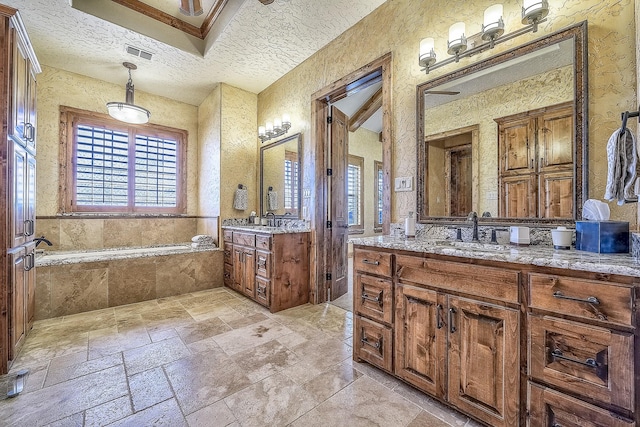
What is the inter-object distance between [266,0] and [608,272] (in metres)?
2.66

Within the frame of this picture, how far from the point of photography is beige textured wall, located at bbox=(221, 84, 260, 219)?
3881mm

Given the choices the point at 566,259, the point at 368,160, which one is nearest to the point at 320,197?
the point at 566,259

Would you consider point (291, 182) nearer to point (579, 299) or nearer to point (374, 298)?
point (374, 298)

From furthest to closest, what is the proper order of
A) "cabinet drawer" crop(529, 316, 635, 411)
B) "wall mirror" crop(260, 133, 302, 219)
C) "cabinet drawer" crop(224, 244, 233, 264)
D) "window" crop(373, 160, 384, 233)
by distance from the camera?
"window" crop(373, 160, 384, 233), "cabinet drawer" crop(224, 244, 233, 264), "wall mirror" crop(260, 133, 302, 219), "cabinet drawer" crop(529, 316, 635, 411)

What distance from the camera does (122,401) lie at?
5.07 ft

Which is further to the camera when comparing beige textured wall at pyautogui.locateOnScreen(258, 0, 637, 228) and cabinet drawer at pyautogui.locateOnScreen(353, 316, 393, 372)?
cabinet drawer at pyautogui.locateOnScreen(353, 316, 393, 372)

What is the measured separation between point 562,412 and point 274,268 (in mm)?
2358

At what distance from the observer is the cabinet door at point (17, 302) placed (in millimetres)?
1876

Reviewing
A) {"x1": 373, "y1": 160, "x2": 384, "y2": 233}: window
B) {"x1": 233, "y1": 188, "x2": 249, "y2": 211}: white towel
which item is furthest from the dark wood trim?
{"x1": 233, "y1": 188, "x2": 249, "y2": 211}: white towel

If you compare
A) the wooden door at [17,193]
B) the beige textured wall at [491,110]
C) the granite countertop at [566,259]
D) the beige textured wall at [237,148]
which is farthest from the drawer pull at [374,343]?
the beige textured wall at [237,148]

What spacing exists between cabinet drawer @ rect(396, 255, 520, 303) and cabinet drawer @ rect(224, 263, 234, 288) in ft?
8.90

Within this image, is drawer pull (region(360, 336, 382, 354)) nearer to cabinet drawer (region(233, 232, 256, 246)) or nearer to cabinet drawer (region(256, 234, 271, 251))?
cabinet drawer (region(256, 234, 271, 251))

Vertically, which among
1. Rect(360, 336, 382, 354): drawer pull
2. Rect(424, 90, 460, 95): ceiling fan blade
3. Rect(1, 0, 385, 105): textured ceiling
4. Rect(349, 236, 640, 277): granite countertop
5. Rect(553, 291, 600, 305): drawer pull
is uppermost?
Rect(1, 0, 385, 105): textured ceiling

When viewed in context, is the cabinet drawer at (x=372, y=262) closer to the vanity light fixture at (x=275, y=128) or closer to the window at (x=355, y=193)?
the vanity light fixture at (x=275, y=128)
